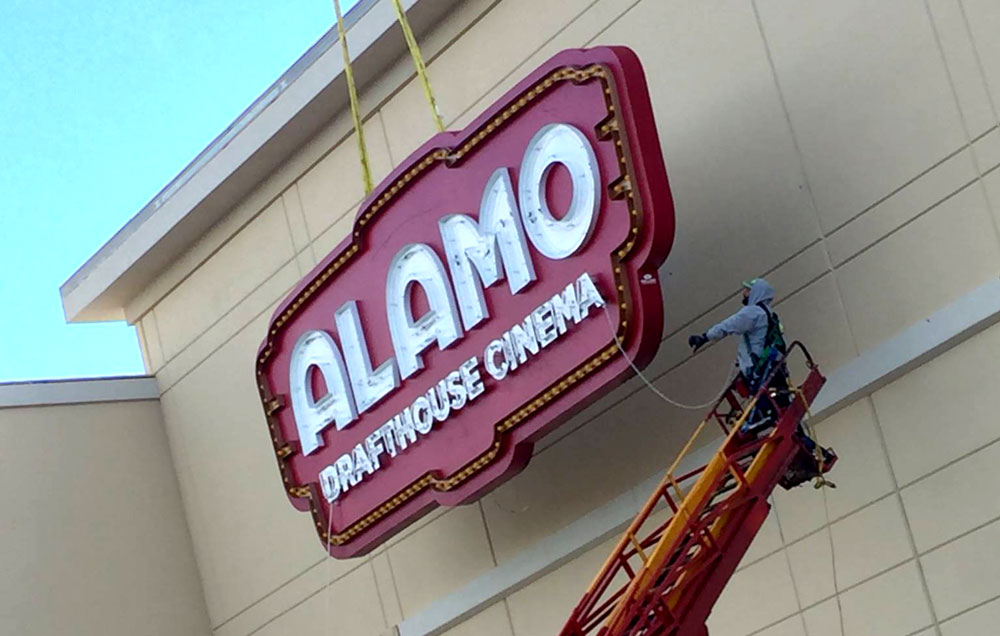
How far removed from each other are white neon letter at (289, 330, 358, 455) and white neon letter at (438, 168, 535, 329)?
2158 mm

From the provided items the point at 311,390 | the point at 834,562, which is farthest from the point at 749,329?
the point at 311,390

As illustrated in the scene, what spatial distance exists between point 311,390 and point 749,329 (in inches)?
246

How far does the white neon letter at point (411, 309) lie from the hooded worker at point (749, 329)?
342 cm

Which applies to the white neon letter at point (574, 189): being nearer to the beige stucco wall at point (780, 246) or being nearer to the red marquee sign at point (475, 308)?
the red marquee sign at point (475, 308)

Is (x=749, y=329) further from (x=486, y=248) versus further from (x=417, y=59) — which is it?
(x=417, y=59)

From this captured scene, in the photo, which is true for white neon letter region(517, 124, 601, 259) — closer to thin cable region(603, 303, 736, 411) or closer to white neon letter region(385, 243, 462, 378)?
thin cable region(603, 303, 736, 411)

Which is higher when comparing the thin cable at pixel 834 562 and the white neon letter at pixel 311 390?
the white neon letter at pixel 311 390

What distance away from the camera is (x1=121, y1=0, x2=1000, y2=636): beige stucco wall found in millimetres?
14180

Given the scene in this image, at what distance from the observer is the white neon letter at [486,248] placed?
1627 centimetres

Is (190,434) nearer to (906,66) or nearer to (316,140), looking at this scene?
(316,140)

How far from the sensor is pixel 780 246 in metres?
15.6

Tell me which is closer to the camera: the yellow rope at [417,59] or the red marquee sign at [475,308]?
the red marquee sign at [475,308]

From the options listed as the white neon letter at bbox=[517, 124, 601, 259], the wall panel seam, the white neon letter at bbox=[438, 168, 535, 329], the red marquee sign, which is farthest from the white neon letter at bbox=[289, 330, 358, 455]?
the wall panel seam

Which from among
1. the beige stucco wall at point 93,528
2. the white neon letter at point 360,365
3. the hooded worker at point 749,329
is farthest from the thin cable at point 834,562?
the beige stucco wall at point 93,528
